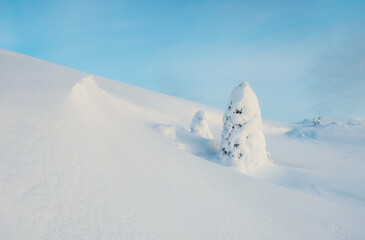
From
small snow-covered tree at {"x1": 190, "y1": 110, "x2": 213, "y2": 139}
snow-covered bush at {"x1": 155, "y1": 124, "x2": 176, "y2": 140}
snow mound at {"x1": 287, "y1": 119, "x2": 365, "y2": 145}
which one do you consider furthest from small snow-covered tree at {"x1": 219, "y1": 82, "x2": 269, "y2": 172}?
snow mound at {"x1": 287, "y1": 119, "x2": 365, "y2": 145}

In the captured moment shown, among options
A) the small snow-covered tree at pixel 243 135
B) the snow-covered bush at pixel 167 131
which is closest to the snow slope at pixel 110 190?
the small snow-covered tree at pixel 243 135

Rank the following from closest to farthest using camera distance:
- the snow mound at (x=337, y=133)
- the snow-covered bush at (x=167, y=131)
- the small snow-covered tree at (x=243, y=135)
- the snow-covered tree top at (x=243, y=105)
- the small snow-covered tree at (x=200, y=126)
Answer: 1. the small snow-covered tree at (x=243, y=135)
2. the snow-covered tree top at (x=243, y=105)
3. the snow-covered bush at (x=167, y=131)
4. the small snow-covered tree at (x=200, y=126)
5. the snow mound at (x=337, y=133)

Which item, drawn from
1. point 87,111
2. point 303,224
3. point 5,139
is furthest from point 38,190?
point 303,224

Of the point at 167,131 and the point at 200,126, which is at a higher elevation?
the point at 200,126

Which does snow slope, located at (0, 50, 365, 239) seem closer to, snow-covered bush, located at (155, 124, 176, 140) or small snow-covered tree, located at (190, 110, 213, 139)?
snow-covered bush, located at (155, 124, 176, 140)

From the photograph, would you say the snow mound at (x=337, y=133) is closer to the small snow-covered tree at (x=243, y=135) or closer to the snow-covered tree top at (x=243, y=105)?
the small snow-covered tree at (x=243, y=135)

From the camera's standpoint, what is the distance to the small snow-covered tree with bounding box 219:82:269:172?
39.0 feet

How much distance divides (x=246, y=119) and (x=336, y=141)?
2998cm

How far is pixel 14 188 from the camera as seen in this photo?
8.31 feet

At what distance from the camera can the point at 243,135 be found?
12.0m

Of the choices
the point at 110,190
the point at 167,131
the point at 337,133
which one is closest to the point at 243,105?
the point at 167,131

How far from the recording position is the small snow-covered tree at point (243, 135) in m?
11.9

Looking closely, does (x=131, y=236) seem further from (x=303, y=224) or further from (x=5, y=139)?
(x=303, y=224)

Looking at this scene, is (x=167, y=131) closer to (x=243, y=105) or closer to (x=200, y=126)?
(x=200, y=126)
